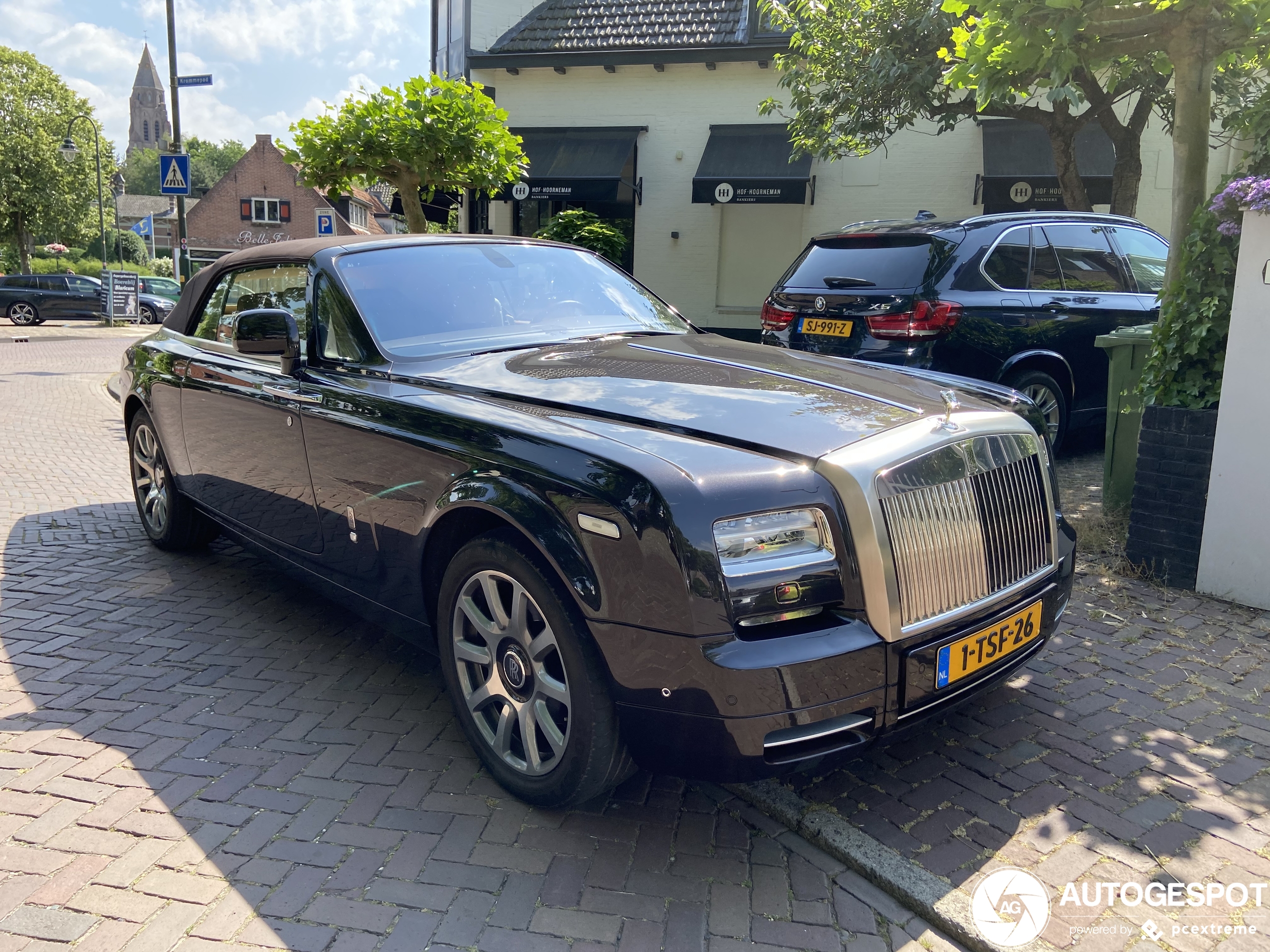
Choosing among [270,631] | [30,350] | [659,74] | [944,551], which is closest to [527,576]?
[944,551]

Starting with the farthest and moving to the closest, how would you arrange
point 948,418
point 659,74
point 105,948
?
1. point 659,74
2. point 948,418
3. point 105,948

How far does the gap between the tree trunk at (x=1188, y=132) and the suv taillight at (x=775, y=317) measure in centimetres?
246

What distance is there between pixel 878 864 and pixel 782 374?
1.58 meters

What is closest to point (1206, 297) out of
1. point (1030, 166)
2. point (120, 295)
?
point (1030, 166)

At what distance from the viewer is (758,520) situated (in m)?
2.33

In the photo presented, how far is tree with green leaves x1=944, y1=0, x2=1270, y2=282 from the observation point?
4.77 metres

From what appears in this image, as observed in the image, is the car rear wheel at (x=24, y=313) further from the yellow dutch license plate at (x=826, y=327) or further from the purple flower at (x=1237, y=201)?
the purple flower at (x=1237, y=201)

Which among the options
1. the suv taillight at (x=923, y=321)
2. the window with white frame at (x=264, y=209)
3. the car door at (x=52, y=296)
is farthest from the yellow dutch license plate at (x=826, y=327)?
the window with white frame at (x=264, y=209)

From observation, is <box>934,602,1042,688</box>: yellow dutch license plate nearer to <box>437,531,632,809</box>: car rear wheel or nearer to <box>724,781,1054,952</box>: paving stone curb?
<box>724,781,1054,952</box>: paving stone curb

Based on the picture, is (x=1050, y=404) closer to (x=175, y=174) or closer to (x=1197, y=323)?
(x=1197, y=323)

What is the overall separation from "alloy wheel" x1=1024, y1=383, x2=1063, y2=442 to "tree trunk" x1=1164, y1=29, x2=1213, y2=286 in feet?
4.36

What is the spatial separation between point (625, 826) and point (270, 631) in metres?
2.22

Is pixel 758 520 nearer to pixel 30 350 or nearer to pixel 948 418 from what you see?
pixel 948 418

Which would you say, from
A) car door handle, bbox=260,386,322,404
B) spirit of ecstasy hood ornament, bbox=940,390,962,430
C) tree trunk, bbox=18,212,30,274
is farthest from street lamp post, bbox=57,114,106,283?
spirit of ecstasy hood ornament, bbox=940,390,962,430
